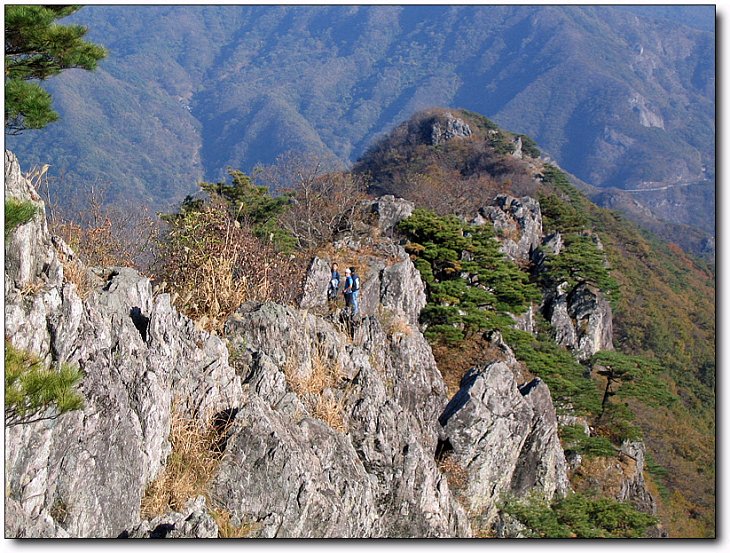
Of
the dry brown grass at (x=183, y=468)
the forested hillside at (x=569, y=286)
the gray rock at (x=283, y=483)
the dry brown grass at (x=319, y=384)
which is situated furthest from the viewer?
the forested hillside at (x=569, y=286)

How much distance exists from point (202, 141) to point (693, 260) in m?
101

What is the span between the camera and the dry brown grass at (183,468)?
5977 millimetres

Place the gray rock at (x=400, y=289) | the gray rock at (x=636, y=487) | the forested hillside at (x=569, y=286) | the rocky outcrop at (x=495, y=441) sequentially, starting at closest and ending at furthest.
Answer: the rocky outcrop at (x=495, y=441), the gray rock at (x=400, y=289), the forested hillside at (x=569, y=286), the gray rock at (x=636, y=487)

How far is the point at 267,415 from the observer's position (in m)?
6.62

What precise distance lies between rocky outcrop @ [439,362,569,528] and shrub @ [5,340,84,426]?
5711 millimetres

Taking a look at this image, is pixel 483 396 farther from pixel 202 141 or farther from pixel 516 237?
pixel 202 141

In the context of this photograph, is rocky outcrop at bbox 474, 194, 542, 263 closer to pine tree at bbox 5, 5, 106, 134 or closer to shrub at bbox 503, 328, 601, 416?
shrub at bbox 503, 328, 601, 416

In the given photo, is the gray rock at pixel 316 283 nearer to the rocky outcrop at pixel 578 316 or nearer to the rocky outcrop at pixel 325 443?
the rocky outcrop at pixel 325 443

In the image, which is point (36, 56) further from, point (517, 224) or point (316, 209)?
point (517, 224)

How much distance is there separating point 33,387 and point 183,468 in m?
2.02

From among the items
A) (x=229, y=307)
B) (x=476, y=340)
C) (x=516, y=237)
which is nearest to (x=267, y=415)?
(x=229, y=307)

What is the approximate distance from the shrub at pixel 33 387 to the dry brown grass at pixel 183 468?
1513 millimetres

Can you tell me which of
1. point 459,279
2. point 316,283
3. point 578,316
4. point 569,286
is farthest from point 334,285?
point 578,316

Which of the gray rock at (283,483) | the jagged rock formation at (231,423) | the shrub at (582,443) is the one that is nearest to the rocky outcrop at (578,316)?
the shrub at (582,443)
